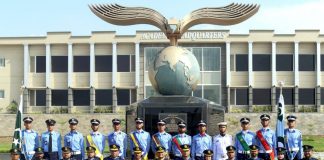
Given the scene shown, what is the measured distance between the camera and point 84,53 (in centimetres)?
4069

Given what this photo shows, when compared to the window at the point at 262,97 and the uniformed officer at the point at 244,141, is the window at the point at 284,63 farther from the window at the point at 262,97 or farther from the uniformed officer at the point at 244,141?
the uniformed officer at the point at 244,141

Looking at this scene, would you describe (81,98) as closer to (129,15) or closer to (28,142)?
(129,15)

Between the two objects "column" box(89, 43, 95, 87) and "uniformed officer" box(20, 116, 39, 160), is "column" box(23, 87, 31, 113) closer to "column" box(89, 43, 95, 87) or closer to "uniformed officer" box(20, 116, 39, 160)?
"column" box(89, 43, 95, 87)

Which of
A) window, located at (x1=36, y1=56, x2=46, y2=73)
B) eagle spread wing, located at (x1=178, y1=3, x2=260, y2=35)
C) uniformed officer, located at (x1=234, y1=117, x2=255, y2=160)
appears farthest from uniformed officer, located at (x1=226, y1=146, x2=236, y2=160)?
window, located at (x1=36, y1=56, x2=46, y2=73)

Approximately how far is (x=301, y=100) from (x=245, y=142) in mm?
30023

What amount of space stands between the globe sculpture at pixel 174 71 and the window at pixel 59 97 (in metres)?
28.6

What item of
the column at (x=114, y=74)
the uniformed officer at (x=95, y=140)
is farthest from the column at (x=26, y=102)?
the uniformed officer at (x=95, y=140)

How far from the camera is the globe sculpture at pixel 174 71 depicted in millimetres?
12734

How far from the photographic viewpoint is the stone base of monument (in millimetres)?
12250

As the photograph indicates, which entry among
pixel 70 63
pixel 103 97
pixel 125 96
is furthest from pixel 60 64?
pixel 125 96

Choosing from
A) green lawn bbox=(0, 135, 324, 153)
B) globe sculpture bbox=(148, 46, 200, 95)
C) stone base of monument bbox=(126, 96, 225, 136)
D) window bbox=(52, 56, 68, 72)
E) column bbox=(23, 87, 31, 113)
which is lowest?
green lawn bbox=(0, 135, 324, 153)

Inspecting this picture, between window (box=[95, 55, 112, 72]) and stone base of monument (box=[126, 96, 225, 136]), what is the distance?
28321 mm

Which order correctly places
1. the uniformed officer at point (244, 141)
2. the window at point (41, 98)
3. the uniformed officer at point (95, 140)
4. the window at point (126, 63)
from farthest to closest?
the window at point (41, 98)
the window at point (126, 63)
the uniformed officer at point (95, 140)
the uniformed officer at point (244, 141)

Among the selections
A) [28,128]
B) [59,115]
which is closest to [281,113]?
[28,128]
